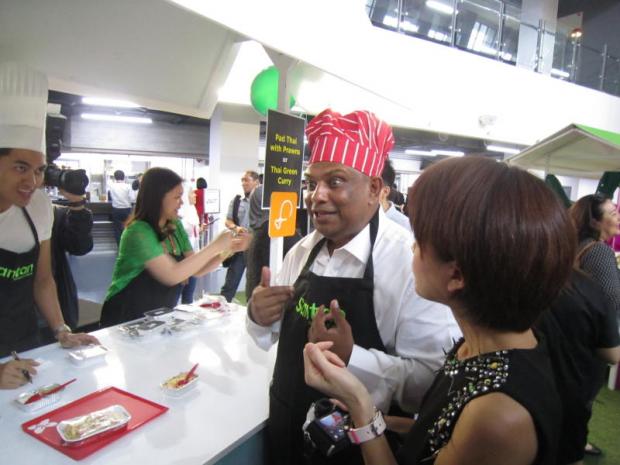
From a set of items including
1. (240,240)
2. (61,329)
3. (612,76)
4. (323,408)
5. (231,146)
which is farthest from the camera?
(612,76)

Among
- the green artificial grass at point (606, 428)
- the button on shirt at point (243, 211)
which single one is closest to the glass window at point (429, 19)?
the button on shirt at point (243, 211)

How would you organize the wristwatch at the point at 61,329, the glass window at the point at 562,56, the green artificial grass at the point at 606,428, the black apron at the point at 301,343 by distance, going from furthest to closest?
the glass window at the point at 562,56
the green artificial grass at the point at 606,428
the wristwatch at the point at 61,329
the black apron at the point at 301,343

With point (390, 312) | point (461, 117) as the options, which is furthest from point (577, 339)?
point (461, 117)

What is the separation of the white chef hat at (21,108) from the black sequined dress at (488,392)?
1755mm

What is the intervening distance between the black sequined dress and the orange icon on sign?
1196mm

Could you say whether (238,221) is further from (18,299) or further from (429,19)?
(429,19)

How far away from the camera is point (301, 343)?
3.79ft

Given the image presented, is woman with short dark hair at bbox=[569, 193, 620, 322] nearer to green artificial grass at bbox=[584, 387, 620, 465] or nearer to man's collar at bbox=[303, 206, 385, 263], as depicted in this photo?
green artificial grass at bbox=[584, 387, 620, 465]

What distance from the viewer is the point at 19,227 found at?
1658 millimetres

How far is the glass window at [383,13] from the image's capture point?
5.64m

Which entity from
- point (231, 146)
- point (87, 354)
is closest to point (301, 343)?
point (87, 354)

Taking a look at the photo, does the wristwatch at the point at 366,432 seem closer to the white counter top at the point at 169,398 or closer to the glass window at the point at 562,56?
the white counter top at the point at 169,398

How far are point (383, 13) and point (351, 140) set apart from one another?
5.50 metres

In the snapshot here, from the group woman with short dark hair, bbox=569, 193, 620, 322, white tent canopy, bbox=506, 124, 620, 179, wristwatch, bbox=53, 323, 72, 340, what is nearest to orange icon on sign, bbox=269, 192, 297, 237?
wristwatch, bbox=53, 323, 72, 340
